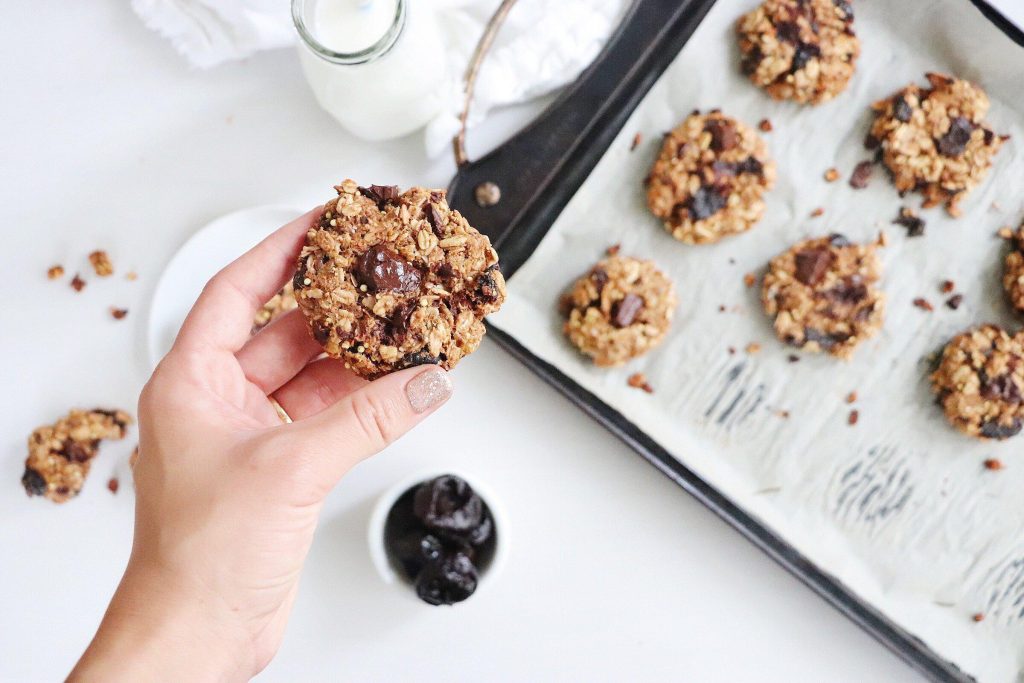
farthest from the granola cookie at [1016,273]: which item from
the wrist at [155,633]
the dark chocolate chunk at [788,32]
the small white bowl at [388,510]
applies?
the wrist at [155,633]

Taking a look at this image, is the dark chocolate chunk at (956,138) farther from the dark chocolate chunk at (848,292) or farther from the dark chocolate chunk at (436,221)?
the dark chocolate chunk at (436,221)

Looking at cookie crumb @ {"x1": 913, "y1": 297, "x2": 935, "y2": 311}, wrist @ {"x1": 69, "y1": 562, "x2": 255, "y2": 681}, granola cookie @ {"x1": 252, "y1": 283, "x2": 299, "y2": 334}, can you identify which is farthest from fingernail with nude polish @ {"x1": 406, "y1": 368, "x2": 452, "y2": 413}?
cookie crumb @ {"x1": 913, "y1": 297, "x2": 935, "y2": 311}

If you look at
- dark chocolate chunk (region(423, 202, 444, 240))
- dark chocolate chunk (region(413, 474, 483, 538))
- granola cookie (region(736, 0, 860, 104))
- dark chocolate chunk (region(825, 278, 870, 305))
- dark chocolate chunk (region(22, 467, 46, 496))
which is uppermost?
granola cookie (region(736, 0, 860, 104))

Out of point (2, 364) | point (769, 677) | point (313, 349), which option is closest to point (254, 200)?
point (313, 349)

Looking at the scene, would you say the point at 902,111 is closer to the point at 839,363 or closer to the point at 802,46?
the point at 802,46

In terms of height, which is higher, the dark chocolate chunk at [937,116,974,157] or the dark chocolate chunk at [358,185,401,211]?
the dark chocolate chunk at [937,116,974,157]

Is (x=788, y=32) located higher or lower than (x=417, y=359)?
higher

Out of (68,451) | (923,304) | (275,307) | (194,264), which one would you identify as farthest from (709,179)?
(68,451)

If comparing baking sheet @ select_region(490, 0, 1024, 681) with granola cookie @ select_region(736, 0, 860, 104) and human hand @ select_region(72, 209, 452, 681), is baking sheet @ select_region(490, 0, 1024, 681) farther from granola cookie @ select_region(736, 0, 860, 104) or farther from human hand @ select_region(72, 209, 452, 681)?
human hand @ select_region(72, 209, 452, 681)
